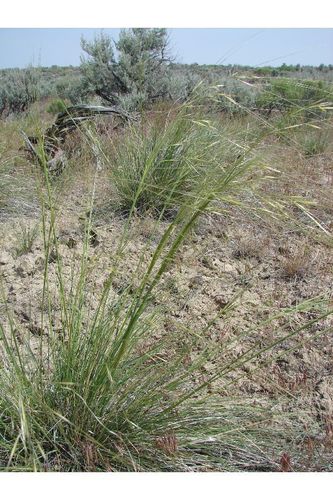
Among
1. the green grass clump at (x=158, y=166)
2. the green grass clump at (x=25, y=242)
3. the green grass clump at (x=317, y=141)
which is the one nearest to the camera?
the green grass clump at (x=25, y=242)

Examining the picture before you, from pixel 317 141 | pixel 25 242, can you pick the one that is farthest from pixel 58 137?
pixel 317 141

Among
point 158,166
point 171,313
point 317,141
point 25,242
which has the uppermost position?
point 317,141

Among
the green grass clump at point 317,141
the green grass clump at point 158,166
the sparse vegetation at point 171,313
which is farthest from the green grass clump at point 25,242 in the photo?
the green grass clump at point 317,141

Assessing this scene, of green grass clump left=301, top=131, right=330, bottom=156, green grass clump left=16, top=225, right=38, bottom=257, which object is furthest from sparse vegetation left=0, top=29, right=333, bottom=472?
green grass clump left=301, top=131, right=330, bottom=156

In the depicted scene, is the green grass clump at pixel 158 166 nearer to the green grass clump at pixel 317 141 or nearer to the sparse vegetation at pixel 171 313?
the sparse vegetation at pixel 171 313

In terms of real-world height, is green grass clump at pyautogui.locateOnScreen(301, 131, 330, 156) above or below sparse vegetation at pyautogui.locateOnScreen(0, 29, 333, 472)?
above

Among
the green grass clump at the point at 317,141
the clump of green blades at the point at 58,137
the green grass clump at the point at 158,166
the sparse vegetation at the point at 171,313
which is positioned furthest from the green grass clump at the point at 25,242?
the green grass clump at the point at 317,141

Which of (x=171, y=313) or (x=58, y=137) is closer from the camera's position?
(x=171, y=313)

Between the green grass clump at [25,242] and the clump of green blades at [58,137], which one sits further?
the clump of green blades at [58,137]

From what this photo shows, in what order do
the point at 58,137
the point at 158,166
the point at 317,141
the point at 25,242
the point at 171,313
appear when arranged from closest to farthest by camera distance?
the point at 171,313 < the point at 25,242 < the point at 158,166 < the point at 58,137 < the point at 317,141

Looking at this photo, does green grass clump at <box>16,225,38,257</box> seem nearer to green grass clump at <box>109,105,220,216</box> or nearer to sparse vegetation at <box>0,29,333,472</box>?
sparse vegetation at <box>0,29,333,472</box>

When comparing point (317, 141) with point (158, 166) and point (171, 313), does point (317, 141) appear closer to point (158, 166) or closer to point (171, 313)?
point (158, 166)

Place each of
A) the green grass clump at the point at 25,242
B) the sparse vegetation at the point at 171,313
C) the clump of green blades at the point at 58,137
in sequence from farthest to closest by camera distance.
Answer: the clump of green blades at the point at 58,137, the green grass clump at the point at 25,242, the sparse vegetation at the point at 171,313

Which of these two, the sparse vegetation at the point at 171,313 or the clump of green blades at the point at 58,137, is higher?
the clump of green blades at the point at 58,137
